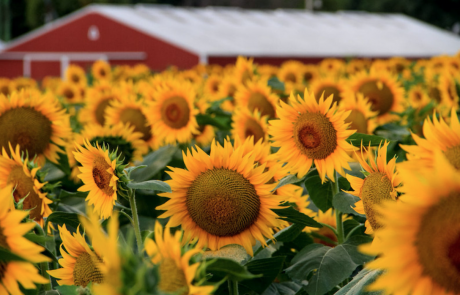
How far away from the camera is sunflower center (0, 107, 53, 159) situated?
7.89ft

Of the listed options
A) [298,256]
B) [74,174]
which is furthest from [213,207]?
[74,174]

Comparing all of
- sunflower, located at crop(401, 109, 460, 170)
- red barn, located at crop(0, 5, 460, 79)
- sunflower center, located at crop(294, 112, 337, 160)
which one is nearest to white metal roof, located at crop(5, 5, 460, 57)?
red barn, located at crop(0, 5, 460, 79)

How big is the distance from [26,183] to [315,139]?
0.91m

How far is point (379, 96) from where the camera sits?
146 inches

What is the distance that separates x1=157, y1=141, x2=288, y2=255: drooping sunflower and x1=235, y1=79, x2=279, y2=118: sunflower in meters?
1.79

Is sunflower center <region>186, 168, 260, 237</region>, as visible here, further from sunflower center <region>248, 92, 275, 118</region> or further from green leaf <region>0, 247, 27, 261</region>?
sunflower center <region>248, 92, 275, 118</region>

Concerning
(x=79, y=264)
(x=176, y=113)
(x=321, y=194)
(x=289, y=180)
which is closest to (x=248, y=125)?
(x=176, y=113)

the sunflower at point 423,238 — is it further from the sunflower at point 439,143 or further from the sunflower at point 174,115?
the sunflower at point 174,115

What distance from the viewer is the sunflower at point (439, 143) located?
3.62 feet

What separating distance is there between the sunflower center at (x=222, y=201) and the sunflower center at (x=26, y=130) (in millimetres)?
1158

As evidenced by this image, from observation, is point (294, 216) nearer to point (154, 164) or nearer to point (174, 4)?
point (154, 164)

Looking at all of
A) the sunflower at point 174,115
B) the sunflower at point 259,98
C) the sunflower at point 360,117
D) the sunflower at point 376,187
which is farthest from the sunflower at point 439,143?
the sunflower at point 259,98

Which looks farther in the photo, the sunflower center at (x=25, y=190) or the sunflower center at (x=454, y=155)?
the sunflower center at (x=25, y=190)

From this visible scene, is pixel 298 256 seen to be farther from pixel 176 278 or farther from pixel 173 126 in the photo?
pixel 173 126
